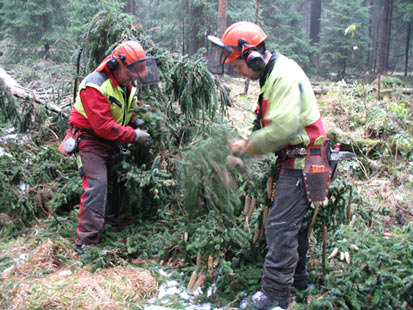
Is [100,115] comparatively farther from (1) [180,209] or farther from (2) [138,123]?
(1) [180,209]

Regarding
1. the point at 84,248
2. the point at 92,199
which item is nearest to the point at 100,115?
the point at 92,199

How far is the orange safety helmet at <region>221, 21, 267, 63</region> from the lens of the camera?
2846mm

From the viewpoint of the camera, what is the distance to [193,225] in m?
3.71

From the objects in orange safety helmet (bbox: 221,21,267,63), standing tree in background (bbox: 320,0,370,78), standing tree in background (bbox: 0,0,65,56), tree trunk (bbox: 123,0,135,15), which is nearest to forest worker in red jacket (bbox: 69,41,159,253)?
orange safety helmet (bbox: 221,21,267,63)

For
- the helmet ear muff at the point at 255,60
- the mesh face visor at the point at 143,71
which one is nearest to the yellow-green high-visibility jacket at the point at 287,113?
the helmet ear muff at the point at 255,60

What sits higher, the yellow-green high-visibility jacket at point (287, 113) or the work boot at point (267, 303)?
the yellow-green high-visibility jacket at point (287, 113)

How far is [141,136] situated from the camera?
13.5 ft

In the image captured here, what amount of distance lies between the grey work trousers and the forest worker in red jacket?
6.40 feet

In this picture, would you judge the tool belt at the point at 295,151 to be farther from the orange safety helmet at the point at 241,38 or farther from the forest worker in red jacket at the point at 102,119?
the forest worker in red jacket at the point at 102,119

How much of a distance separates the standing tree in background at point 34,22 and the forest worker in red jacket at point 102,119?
10470 millimetres

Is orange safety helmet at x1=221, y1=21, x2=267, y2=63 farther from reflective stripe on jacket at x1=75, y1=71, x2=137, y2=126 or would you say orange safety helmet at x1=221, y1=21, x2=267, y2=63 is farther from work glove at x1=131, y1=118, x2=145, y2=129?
work glove at x1=131, y1=118, x2=145, y2=129

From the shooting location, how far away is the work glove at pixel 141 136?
161 inches

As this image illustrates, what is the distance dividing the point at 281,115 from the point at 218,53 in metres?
0.90

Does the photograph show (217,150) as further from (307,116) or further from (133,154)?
(133,154)
